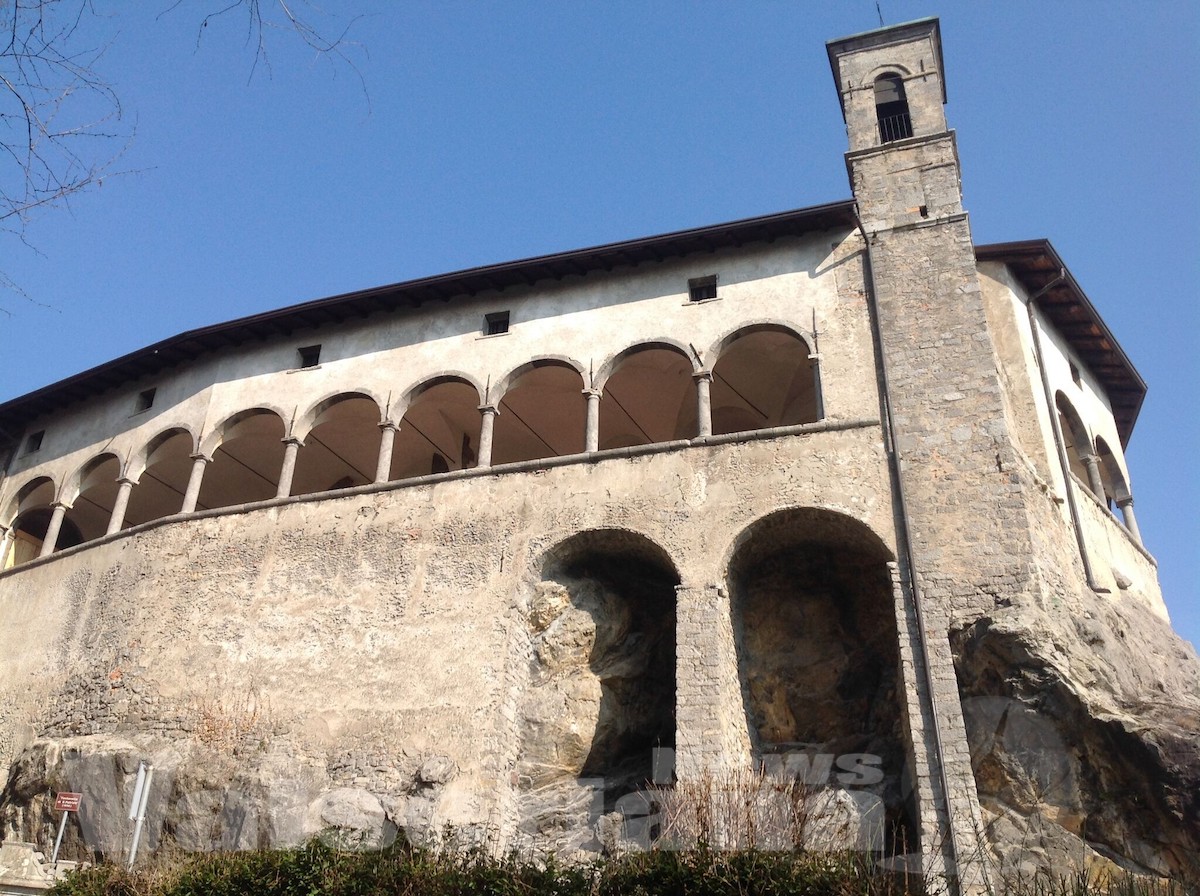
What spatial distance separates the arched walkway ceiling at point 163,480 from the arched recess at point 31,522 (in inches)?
75.9

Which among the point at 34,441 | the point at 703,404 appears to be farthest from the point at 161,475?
the point at 703,404

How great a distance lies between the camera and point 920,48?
73.8ft

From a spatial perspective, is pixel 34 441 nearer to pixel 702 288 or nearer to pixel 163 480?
pixel 163 480

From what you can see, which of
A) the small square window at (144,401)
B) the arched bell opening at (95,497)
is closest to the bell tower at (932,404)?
the small square window at (144,401)

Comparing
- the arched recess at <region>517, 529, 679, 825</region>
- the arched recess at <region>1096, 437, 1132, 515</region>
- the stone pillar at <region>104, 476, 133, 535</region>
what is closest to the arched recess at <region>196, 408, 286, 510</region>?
the stone pillar at <region>104, 476, 133, 535</region>

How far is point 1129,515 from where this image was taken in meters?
22.1

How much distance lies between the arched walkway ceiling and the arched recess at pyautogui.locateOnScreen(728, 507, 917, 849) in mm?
13152

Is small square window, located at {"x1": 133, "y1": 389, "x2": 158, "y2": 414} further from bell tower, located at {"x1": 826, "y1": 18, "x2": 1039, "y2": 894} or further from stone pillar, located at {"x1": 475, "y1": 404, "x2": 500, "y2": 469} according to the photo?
bell tower, located at {"x1": 826, "y1": 18, "x2": 1039, "y2": 894}

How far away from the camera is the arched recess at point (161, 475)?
929 inches

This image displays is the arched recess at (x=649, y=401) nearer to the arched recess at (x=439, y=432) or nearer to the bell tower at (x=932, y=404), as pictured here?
the arched recess at (x=439, y=432)

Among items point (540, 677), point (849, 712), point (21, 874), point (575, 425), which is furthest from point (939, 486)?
point (21, 874)

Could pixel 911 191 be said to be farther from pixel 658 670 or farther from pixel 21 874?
pixel 21 874

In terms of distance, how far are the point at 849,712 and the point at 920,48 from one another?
14.4 metres

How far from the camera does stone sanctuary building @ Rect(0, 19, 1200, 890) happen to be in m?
14.6
